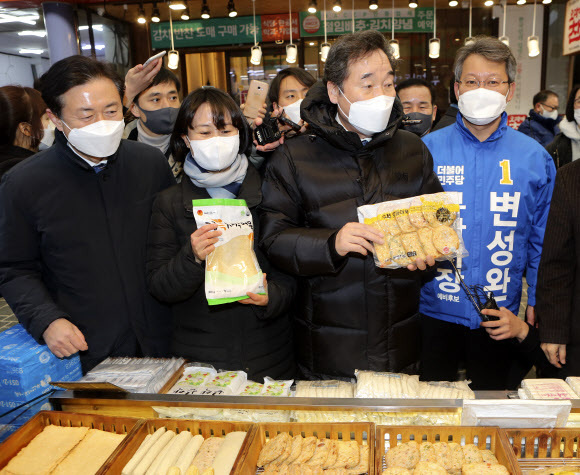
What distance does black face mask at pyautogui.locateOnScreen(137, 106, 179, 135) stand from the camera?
3.00m

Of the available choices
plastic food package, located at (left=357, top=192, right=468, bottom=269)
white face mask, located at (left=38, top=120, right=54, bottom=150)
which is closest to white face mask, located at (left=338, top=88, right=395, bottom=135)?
plastic food package, located at (left=357, top=192, right=468, bottom=269)

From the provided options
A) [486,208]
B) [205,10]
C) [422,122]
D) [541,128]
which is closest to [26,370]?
[486,208]

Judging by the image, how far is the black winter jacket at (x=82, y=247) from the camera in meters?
1.91

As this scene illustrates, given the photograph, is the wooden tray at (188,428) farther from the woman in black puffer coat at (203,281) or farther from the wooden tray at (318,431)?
the woman in black puffer coat at (203,281)

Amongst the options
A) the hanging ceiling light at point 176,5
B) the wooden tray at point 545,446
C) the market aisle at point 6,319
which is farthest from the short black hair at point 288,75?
the hanging ceiling light at point 176,5

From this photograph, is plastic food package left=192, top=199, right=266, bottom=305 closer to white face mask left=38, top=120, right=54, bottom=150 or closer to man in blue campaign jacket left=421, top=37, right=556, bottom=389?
man in blue campaign jacket left=421, top=37, right=556, bottom=389

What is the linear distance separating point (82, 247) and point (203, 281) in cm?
53

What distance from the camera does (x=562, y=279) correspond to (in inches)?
80.2

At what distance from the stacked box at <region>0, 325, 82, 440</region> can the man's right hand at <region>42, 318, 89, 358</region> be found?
0.03m

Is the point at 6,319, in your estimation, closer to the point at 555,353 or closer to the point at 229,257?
the point at 229,257

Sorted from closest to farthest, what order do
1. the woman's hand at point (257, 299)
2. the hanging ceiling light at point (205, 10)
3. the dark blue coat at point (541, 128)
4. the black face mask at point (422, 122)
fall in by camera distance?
the woman's hand at point (257, 299) < the black face mask at point (422, 122) < the dark blue coat at point (541, 128) < the hanging ceiling light at point (205, 10)

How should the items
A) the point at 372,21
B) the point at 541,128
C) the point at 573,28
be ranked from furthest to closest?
the point at 372,21 < the point at 573,28 < the point at 541,128

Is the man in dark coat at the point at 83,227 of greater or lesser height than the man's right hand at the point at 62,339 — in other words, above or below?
above

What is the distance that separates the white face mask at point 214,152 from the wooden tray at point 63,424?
3.40 ft
